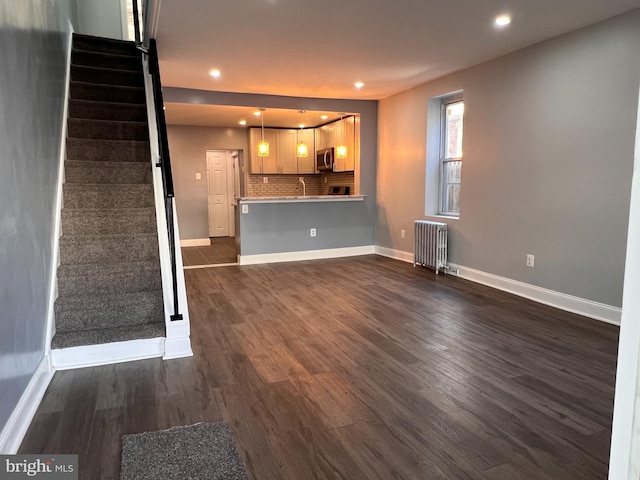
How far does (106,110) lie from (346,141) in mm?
3958

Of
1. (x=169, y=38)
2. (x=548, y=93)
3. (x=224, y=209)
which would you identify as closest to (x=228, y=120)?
(x=224, y=209)

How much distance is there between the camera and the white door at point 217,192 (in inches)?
Result: 372

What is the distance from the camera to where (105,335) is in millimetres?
2895

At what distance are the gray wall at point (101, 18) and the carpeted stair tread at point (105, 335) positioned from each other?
17.3 feet

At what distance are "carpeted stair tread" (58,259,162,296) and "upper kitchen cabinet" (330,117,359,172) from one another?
449cm

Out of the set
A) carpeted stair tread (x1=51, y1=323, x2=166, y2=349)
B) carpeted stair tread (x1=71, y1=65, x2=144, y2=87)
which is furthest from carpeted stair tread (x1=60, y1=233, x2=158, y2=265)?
carpeted stair tread (x1=71, y1=65, x2=144, y2=87)

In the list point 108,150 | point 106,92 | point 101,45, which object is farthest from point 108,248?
point 101,45

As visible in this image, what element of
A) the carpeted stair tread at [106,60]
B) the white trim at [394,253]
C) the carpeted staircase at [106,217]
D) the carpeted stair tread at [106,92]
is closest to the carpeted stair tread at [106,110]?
the carpeted staircase at [106,217]

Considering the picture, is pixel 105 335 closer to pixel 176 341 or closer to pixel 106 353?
pixel 106 353

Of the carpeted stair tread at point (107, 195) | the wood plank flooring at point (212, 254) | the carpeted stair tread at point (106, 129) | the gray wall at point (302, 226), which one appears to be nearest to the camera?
the carpeted stair tread at point (107, 195)

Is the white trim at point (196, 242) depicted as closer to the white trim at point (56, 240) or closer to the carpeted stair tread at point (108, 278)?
the white trim at point (56, 240)

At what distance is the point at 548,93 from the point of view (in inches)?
160

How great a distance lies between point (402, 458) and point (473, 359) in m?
1.24

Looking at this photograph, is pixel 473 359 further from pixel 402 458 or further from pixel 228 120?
pixel 228 120
